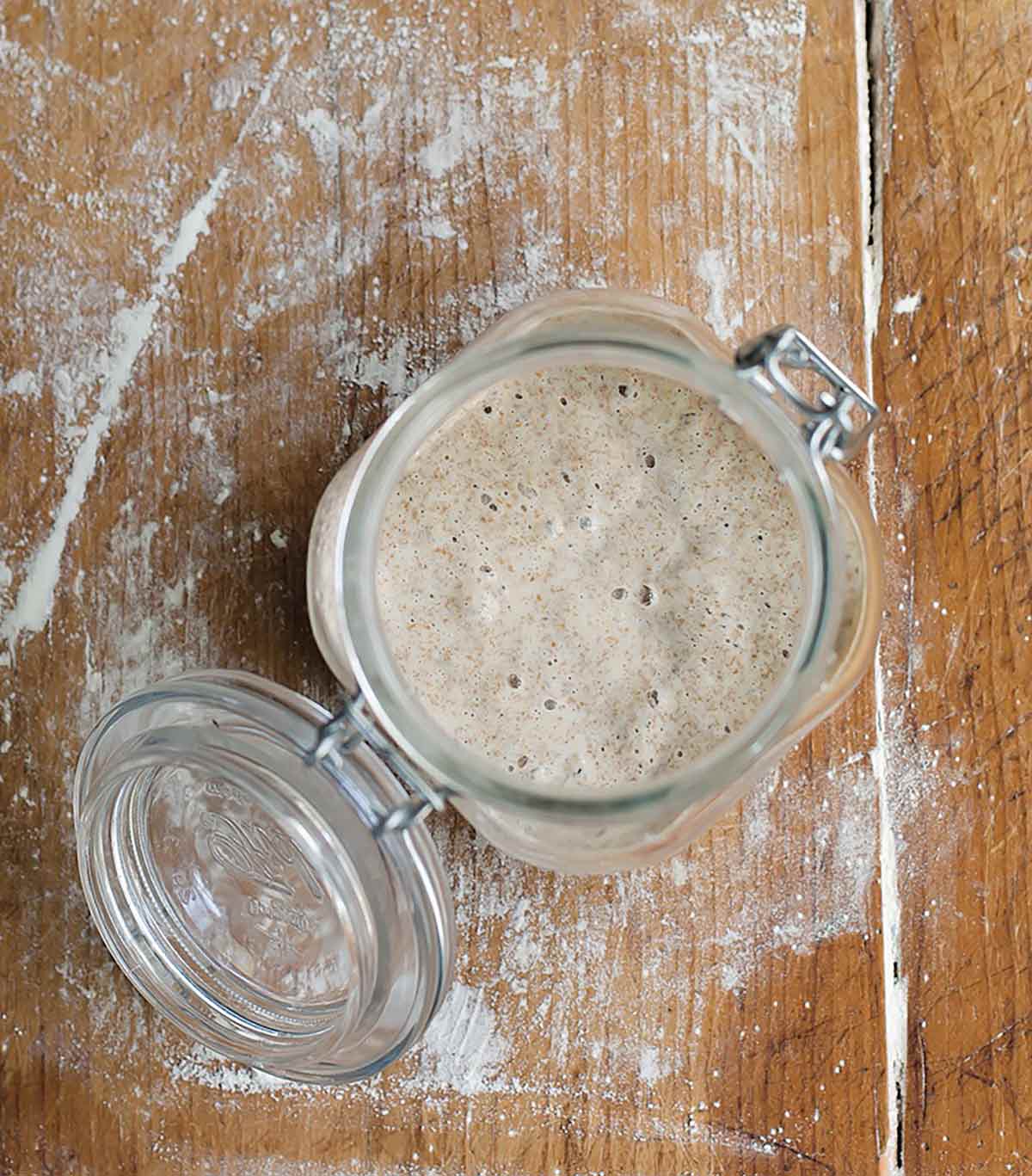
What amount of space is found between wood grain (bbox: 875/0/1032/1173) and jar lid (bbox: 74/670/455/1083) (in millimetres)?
222

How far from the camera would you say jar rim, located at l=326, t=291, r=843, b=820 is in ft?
1.34

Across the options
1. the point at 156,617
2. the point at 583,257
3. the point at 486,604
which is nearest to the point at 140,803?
the point at 156,617

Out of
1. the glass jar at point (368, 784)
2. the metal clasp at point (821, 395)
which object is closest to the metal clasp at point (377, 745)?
the glass jar at point (368, 784)

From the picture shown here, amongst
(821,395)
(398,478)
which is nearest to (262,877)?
(398,478)

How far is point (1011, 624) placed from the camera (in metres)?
0.54

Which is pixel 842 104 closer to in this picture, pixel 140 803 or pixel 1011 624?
pixel 1011 624

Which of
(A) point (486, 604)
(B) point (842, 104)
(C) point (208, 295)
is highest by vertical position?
(B) point (842, 104)

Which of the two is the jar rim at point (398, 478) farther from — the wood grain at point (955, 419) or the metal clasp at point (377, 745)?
the wood grain at point (955, 419)

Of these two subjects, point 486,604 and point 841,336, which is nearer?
point 486,604

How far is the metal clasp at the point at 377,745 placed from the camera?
0.45 meters

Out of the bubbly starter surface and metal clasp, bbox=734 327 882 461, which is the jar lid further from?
metal clasp, bbox=734 327 882 461

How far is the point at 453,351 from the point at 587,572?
0.14 metres

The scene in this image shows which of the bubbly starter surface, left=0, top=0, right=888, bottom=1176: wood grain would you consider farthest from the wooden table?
the bubbly starter surface

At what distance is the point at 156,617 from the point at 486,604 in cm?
18
